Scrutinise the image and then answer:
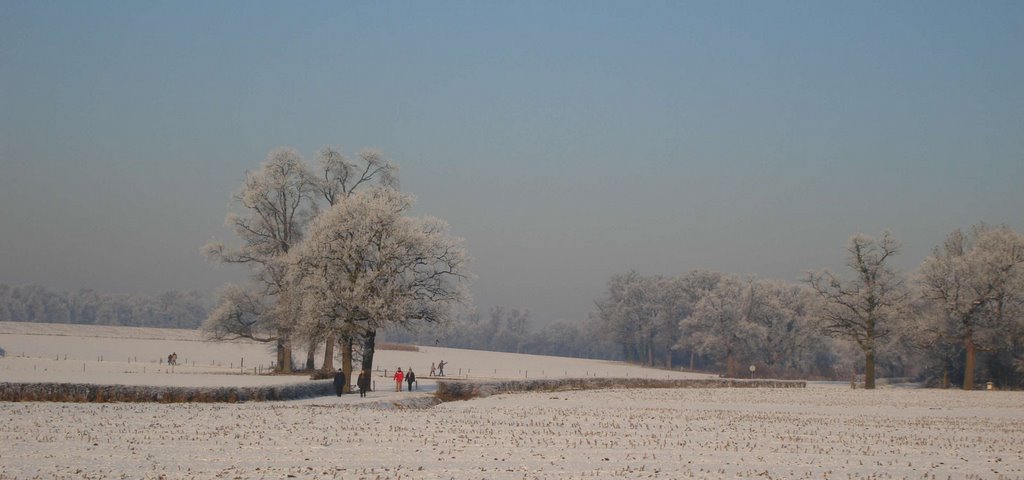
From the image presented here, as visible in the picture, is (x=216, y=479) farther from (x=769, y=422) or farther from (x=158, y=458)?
(x=769, y=422)

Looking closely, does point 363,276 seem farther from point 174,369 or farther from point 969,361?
point 969,361

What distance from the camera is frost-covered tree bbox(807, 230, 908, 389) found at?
7331 centimetres

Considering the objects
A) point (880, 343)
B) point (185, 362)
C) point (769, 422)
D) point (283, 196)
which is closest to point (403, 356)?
point (185, 362)

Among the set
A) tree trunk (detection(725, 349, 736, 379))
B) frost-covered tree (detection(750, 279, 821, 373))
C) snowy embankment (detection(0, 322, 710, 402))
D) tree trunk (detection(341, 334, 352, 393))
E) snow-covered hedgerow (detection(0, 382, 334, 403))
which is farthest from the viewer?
frost-covered tree (detection(750, 279, 821, 373))

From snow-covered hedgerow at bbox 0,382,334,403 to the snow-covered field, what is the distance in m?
1.41

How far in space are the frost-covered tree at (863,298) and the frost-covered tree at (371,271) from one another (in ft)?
119

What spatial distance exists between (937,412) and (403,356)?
247 ft

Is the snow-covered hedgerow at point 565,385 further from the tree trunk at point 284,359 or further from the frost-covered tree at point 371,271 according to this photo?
the tree trunk at point 284,359

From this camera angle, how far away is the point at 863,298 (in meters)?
73.8

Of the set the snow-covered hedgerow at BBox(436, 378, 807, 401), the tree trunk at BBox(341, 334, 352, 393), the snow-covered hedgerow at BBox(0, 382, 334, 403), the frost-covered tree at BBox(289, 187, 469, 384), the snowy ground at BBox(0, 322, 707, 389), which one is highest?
the frost-covered tree at BBox(289, 187, 469, 384)

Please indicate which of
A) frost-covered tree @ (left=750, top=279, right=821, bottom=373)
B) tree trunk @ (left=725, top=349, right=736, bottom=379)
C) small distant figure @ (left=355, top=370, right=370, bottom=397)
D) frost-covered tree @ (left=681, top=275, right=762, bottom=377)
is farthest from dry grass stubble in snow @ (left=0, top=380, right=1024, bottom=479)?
frost-covered tree @ (left=750, top=279, right=821, bottom=373)

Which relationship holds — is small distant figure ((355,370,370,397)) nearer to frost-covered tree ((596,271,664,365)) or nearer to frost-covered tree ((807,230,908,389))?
frost-covered tree ((807,230,908,389))

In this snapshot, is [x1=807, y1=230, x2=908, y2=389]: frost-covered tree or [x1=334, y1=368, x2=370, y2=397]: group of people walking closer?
[x1=334, y1=368, x2=370, y2=397]: group of people walking

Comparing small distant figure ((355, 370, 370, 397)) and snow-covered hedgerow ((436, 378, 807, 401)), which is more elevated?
small distant figure ((355, 370, 370, 397))
